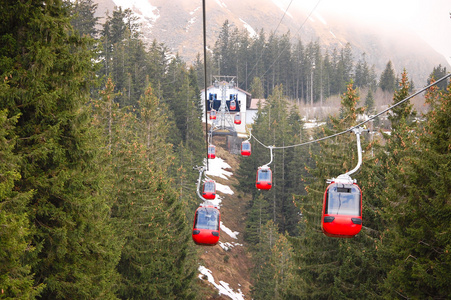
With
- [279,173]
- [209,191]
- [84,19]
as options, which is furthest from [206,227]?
[84,19]

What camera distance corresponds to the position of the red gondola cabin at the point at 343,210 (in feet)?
35.9

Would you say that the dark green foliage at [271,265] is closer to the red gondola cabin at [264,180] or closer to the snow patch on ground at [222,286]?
the snow patch on ground at [222,286]

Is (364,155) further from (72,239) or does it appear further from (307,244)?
(72,239)

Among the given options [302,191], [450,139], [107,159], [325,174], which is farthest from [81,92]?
[302,191]

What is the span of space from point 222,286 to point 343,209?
32194mm

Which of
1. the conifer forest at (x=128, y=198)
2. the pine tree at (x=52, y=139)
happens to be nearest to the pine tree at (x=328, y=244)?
the conifer forest at (x=128, y=198)

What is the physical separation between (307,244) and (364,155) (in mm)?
6000

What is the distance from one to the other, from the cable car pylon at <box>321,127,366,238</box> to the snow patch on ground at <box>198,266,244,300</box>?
98.5 feet

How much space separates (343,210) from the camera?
11.1m

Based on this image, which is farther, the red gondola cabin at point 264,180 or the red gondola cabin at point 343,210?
the red gondola cabin at point 264,180

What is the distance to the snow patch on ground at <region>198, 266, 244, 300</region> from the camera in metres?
39.6

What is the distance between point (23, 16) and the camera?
393 inches

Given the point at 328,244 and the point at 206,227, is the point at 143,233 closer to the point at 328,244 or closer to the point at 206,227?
the point at 206,227

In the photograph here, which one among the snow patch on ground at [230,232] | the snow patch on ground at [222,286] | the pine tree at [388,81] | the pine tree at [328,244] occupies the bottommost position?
the snow patch on ground at [222,286]
